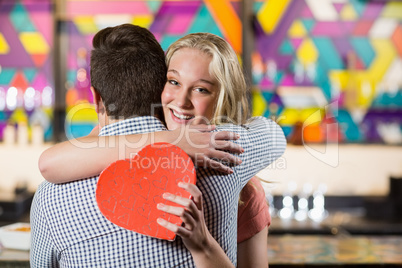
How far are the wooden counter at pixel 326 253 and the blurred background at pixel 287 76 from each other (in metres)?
1.53

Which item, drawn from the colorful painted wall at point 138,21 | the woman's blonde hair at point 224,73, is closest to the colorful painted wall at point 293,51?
the colorful painted wall at point 138,21

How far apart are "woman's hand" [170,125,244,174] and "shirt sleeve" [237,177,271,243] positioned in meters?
0.35

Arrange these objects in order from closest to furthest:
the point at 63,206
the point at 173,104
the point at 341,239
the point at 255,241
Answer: the point at 63,206 → the point at 255,241 → the point at 173,104 → the point at 341,239

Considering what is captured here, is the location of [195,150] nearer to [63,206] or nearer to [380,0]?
A: [63,206]

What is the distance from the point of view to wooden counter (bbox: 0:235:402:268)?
5.99 feet

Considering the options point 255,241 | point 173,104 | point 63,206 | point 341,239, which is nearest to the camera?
point 63,206

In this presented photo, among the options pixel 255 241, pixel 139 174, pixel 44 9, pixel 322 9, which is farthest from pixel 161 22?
pixel 139 174

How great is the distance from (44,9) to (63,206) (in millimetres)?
3505

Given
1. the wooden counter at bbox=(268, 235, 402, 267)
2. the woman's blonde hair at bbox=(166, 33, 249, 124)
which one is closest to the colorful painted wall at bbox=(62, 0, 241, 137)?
the wooden counter at bbox=(268, 235, 402, 267)

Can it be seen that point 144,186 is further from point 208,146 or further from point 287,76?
point 287,76

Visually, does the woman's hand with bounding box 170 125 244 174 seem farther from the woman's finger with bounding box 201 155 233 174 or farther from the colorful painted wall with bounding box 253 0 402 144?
the colorful painted wall with bounding box 253 0 402 144

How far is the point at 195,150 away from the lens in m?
1.01

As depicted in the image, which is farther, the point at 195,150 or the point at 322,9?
the point at 322,9

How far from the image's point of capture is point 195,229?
929 mm
